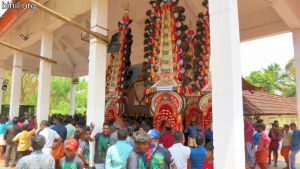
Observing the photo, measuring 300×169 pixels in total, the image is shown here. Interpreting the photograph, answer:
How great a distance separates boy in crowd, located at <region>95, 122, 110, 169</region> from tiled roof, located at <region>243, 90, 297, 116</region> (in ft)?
19.2

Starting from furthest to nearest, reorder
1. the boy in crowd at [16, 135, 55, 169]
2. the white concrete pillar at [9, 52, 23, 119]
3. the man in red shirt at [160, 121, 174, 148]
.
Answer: the white concrete pillar at [9, 52, 23, 119] < the man in red shirt at [160, 121, 174, 148] < the boy in crowd at [16, 135, 55, 169]

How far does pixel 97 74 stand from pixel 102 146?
5.53ft

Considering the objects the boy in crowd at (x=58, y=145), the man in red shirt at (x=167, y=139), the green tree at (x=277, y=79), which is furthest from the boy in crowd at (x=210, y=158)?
the green tree at (x=277, y=79)

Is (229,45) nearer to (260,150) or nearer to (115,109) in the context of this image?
(260,150)

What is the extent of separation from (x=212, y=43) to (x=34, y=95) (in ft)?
101

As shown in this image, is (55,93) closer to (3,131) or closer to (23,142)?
(3,131)

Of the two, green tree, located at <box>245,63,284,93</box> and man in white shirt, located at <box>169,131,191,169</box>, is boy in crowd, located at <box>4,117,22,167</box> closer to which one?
man in white shirt, located at <box>169,131,191,169</box>

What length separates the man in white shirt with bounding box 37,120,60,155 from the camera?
5480 mm

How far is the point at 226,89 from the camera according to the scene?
3.46 meters

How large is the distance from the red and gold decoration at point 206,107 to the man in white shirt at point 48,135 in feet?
11.5

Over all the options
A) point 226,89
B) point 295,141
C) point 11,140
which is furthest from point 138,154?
point 11,140

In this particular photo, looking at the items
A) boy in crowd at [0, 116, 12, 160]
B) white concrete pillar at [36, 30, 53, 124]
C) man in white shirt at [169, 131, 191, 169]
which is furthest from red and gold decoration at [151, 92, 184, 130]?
boy in crowd at [0, 116, 12, 160]

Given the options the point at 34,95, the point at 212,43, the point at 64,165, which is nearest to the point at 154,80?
the point at 212,43

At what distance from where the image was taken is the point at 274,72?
115 feet
